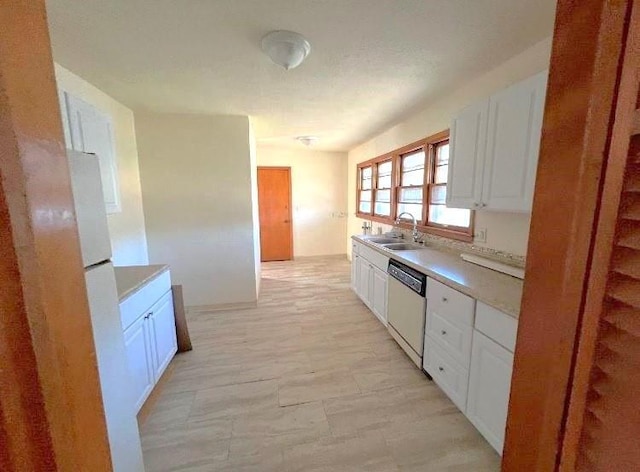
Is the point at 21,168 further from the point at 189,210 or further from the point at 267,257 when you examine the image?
the point at 267,257

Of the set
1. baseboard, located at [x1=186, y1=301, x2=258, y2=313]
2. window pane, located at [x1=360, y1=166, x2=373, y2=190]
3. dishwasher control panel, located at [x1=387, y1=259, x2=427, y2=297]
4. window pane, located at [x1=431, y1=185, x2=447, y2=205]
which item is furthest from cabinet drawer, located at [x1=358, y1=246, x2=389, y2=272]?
window pane, located at [x1=360, y1=166, x2=373, y2=190]

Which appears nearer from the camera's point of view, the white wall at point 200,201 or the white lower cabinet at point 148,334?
the white lower cabinet at point 148,334

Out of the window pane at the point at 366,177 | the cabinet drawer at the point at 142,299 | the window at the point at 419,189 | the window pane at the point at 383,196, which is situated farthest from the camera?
the window pane at the point at 366,177

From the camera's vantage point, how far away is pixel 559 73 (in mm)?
488

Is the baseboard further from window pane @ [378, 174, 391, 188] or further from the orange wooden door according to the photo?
window pane @ [378, 174, 391, 188]

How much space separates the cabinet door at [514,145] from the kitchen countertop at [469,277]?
48 centimetres

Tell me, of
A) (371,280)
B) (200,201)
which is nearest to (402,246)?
(371,280)

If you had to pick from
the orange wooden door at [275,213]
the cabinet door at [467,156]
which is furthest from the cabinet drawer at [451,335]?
the orange wooden door at [275,213]

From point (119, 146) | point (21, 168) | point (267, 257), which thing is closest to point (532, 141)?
point (21, 168)

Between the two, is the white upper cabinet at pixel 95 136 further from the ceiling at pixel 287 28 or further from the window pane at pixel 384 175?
the window pane at pixel 384 175

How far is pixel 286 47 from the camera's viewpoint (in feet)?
5.24

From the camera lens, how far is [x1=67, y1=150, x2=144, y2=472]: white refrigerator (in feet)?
3.01

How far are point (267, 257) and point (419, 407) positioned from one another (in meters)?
4.45

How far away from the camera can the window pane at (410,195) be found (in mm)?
3292
